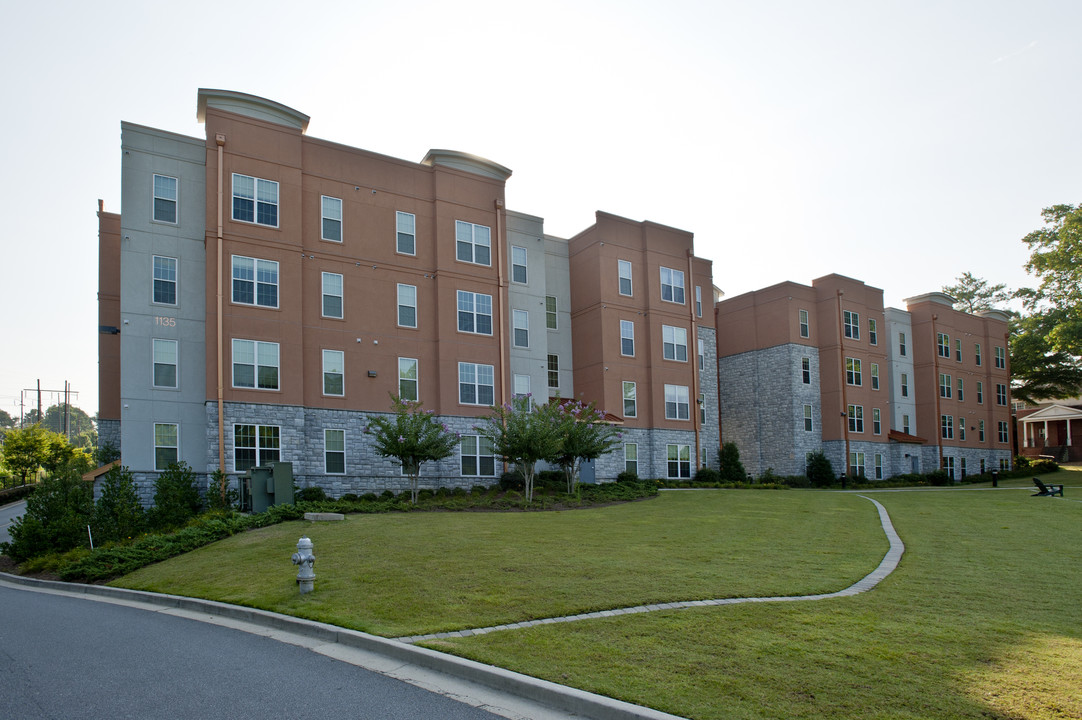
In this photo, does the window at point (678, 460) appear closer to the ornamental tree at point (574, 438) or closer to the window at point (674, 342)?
the window at point (674, 342)

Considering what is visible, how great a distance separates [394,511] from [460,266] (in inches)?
463

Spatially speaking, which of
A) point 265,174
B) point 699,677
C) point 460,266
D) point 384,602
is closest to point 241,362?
point 265,174

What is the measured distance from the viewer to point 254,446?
24734 mm

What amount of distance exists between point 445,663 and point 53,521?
682 inches

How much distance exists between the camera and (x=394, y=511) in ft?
74.0

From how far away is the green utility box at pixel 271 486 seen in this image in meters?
21.9

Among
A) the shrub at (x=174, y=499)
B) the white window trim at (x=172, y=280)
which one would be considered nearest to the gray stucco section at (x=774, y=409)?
the shrub at (x=174, y=499)

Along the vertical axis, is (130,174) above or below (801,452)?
above

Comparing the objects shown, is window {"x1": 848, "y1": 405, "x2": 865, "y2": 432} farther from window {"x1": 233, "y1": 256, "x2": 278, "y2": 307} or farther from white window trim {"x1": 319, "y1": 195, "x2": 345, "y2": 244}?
window {"x1": 233, "y1": 256, "x2": 278, "y2": 307}

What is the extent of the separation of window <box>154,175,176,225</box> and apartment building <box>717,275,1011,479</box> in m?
32.1

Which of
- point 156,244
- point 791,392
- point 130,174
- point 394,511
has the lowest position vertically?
point 394,511

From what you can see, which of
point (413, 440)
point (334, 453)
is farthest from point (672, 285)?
point (334, 453)

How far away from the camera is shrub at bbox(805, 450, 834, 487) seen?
133ft

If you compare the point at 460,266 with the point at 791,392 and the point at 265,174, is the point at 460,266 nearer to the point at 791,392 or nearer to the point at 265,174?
the point at 265,174
